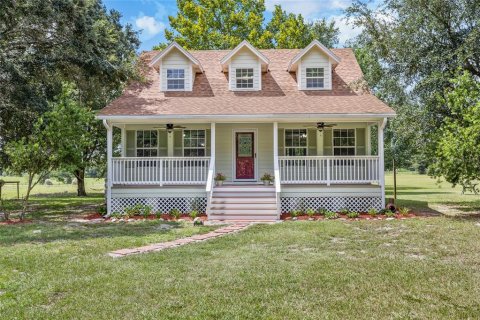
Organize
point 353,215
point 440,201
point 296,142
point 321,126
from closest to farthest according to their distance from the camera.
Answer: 1. point 353,215
2. point 321,126
3. point 296,142
4. point 440,201

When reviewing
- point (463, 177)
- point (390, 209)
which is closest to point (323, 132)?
point (390, 209)

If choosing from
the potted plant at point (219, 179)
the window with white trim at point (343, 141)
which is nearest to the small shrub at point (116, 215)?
the potted plant at point (219, 179)

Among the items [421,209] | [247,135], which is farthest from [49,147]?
[421,209]

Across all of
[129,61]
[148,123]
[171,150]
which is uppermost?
[129,61]

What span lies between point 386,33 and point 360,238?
32.8 feet

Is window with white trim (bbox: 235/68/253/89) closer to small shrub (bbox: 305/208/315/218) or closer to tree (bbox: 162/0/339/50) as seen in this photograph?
small shrub (bbox: 305/208/315/218)

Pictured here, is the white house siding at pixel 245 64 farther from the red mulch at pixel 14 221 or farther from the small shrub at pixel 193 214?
the red mulch at pixel 14 221

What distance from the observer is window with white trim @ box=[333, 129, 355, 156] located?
52.7 feet

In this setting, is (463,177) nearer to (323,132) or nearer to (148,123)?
(323,132)

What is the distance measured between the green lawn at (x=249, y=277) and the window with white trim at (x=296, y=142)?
690 cm

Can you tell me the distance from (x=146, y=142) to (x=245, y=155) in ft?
13.3

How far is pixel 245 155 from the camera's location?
1633cm

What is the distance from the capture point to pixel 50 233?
9883 mm

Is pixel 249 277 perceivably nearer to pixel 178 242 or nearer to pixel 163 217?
pixel 178 242
